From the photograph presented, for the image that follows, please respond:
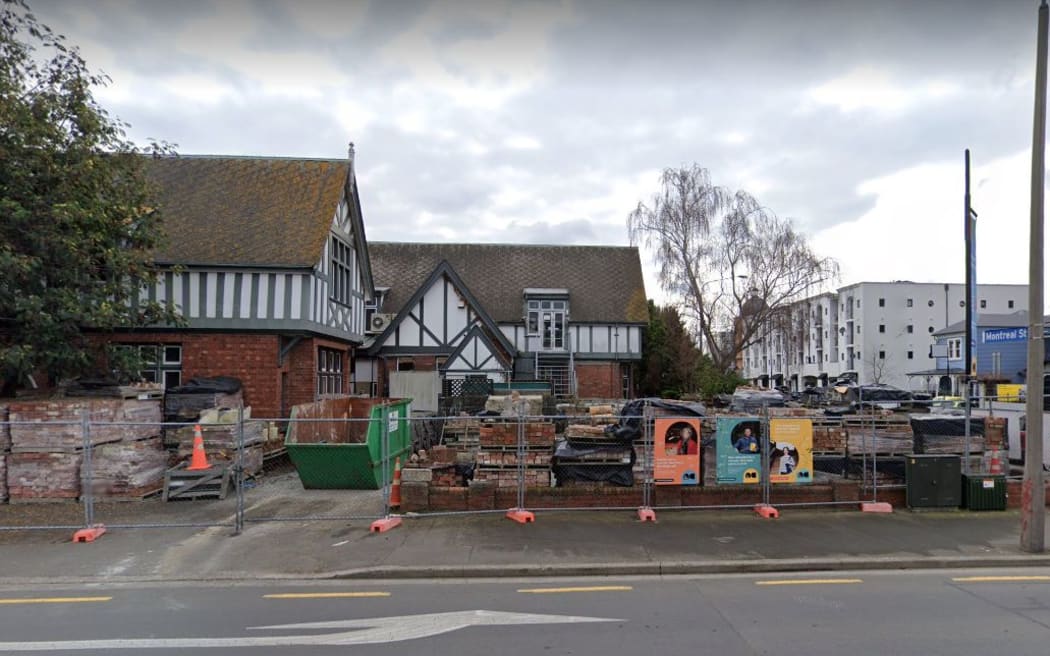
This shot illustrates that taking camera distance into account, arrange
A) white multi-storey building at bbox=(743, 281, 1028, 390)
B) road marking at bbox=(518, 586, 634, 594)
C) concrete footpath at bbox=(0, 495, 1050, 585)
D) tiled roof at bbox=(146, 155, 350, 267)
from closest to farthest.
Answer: road marking at bbox=(518, 586, 634, 594) < concrete footpath at bbox=(0, 495, 1050, 585) < tiled roof at bbox=(146, 155, 350, 267) < white multi-storey building at bbox=(743, 281, 1028, 390)

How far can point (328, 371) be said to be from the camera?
20.3 metres

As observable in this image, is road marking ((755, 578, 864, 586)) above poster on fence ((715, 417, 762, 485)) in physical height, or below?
below

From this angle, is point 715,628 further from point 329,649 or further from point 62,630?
point 62,630

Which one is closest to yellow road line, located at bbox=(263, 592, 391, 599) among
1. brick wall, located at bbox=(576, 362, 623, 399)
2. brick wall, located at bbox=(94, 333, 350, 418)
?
brick wall, located at bbox=(94, 333, 350, 418)

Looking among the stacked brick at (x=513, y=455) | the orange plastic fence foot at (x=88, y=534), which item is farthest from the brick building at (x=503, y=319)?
the orange plastic fence foot at (x=88, y=534)

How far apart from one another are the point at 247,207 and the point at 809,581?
1661 centimetres

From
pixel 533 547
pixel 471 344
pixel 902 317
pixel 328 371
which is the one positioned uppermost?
pixel 902 317

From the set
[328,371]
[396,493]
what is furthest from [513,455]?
[328,371]

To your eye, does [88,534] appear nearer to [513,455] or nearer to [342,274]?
[513,455]

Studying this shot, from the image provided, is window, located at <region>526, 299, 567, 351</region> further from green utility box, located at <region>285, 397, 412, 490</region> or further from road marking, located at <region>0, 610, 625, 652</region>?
road marking, located at <region>0, 610, 625, 652</region>

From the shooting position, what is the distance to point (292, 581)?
761cm

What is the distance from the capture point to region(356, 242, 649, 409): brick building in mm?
27188

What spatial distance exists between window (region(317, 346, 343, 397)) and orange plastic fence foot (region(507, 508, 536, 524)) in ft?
34.6

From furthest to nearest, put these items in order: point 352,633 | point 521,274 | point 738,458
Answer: point 521,274 < point 738,458 < point 352,633
